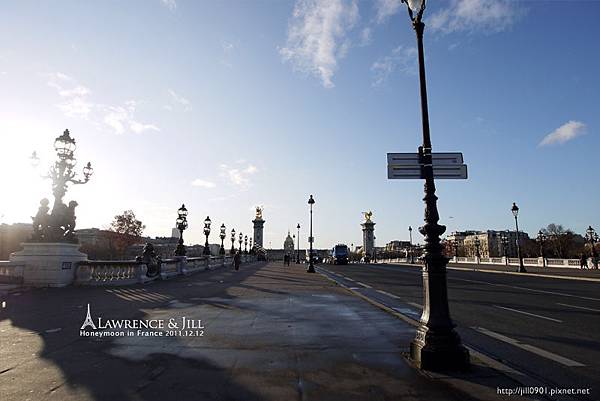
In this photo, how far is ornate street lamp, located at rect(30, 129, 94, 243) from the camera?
20312 mm

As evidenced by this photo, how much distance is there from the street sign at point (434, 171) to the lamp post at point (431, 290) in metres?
0.14

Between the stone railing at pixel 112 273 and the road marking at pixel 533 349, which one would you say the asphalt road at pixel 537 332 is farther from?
the stone railing at pixel 112 273

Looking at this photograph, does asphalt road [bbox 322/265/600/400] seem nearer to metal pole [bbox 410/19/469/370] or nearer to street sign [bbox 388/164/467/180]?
metal pole [bbox 410/19/469/370]

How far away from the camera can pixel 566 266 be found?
49156 millimetres

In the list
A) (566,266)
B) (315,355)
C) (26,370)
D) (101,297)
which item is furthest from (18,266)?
(566,266)

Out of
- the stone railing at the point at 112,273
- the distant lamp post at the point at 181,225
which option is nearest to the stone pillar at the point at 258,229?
the distant lamp post at the point at 181,225

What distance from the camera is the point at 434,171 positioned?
7.30m

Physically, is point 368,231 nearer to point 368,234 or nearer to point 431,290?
point 368,234

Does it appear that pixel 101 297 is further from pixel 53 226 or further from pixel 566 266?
pixel 566 266

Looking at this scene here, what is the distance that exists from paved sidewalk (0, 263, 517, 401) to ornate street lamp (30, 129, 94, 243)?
9.55 metres

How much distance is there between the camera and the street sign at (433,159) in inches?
288

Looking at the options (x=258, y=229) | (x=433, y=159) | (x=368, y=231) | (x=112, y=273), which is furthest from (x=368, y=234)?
(x=433, y=159)

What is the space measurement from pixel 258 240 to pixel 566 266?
91.1 meters

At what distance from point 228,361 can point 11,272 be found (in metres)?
17.5
